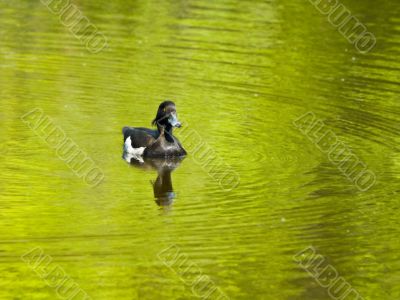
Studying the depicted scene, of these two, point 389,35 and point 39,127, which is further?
point 389,35

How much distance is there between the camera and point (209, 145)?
60.4 feet

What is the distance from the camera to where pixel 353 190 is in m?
16.2

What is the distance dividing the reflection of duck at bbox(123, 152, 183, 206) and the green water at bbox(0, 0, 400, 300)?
0.41 ft

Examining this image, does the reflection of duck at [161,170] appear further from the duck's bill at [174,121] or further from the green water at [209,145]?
the duck's bill at [174,121]

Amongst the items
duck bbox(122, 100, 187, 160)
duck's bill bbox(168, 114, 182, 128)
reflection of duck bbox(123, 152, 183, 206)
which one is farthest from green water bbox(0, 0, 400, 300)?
duck's bill bbox(168, 114, 182, 128)

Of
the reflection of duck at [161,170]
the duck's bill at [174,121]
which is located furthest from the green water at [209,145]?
the duck's bill at [174,121]

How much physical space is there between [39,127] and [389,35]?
1051 cm

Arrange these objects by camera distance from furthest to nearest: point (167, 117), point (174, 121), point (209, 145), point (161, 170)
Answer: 1. point (209, 145)
2. point (167, 117)
3. point (174, 121)
4. point (161, 170)

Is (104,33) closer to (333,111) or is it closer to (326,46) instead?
(326,46)

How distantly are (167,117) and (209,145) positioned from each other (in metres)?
0.76

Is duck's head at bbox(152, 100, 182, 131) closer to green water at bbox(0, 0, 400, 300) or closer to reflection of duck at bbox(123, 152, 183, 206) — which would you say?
reflection of duck at bbox(123, 152, 183, 206)

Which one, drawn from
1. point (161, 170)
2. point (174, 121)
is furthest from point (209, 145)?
point (161, 170)

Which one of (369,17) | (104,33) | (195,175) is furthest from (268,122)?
(369,17)

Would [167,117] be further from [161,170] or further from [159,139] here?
[161,170]
